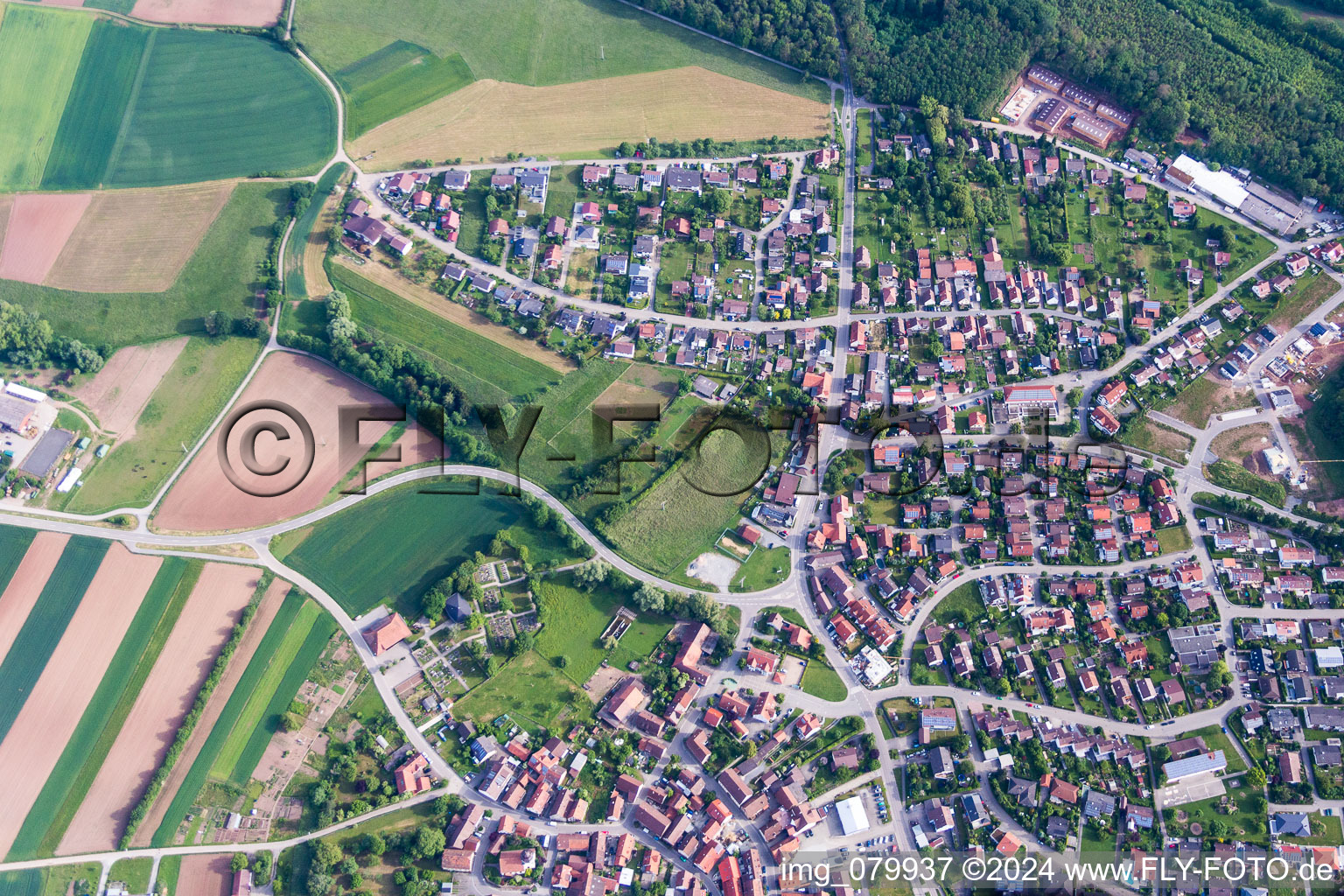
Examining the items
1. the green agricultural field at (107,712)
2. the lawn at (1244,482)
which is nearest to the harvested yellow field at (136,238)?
the green agricultural field at (107,712)

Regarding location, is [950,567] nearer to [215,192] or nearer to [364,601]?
[364,601]

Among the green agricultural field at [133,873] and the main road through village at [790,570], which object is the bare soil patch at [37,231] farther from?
the green agricultural field at [133,873]

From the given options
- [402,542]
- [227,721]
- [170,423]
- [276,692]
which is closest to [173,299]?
[170,423]

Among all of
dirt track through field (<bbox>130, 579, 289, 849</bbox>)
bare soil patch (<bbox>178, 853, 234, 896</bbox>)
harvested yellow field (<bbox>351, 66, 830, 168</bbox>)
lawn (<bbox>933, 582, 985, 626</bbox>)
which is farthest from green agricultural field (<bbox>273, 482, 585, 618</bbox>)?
harvested yellow field (<bbox>351, 66, 830, 168</bbox>)

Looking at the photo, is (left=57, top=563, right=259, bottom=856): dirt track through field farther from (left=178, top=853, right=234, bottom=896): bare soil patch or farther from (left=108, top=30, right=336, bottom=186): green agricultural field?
(left=108, top=30, right=336, bottom=186): green agricultural field

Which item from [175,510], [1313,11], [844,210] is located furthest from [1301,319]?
[175,510]
